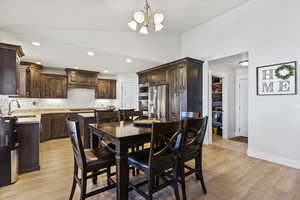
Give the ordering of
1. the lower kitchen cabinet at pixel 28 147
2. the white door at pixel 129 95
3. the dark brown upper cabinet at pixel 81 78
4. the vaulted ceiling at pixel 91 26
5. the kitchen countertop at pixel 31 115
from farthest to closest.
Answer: the white door at pixel 129 95 → the dark brown upper cabinet at pixel 81 78 → the kitchen countertop at pixel 31 115 → the lower kitchen cabinet at pixel 28 147 → the vaulted ceiling at pixel 91 26

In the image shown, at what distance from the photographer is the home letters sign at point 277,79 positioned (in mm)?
2783

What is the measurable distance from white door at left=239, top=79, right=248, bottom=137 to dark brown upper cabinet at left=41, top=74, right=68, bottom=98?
6.31 meters

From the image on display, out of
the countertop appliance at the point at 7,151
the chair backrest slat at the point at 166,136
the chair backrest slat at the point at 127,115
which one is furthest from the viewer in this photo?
the chair backrest slat at the point at 127,115

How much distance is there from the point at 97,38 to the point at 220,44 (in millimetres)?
3090

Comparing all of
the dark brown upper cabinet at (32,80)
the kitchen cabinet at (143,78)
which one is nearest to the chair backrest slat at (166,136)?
the kitchen cabinet at (143,78)

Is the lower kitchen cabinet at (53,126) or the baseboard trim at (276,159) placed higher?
the lower kitchen cabinet at (53,126)

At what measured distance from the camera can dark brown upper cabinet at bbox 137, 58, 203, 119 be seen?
4.00 metres

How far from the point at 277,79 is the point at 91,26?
3.99 m

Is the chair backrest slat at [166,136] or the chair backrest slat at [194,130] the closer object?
the chair backrest slat at [166,136]

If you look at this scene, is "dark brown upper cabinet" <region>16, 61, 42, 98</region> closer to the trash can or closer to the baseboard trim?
the trash can

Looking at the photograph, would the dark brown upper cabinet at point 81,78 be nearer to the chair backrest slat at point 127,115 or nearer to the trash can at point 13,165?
the chair backrest slat at point 127,115

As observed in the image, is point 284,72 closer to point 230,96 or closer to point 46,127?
point 230,96

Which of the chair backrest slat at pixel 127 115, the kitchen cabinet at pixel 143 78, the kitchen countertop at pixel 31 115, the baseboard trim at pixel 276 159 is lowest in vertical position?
the baseboard trim at pixel 276 159

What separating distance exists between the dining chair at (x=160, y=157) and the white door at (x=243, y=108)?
457 cm
